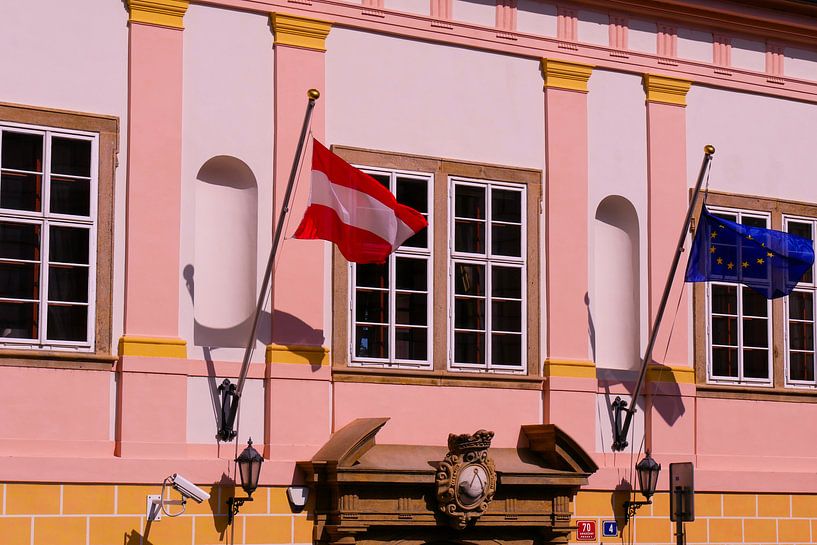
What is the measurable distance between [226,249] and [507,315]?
2942mm

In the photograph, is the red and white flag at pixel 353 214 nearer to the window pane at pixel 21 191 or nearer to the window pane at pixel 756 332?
the window pane at pixel 21 191

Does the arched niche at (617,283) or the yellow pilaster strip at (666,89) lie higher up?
the yellow pilaster strip at (666,89)

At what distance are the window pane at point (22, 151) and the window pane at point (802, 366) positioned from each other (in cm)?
845

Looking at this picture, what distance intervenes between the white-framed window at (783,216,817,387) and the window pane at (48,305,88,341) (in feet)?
25.4

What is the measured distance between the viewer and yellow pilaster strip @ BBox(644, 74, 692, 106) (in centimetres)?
1755

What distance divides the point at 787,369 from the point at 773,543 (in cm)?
187

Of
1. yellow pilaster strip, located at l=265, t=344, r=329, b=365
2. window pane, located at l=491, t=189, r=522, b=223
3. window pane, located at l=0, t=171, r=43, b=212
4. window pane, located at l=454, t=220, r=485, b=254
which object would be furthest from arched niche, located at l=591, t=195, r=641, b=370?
window pane, located at l=0, t=171, r=43, b=212

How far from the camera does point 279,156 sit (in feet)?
50.5

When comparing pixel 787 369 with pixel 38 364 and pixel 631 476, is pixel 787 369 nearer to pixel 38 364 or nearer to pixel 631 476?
pixel 631 476

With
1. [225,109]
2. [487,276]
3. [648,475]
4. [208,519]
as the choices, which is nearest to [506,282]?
[487,276]

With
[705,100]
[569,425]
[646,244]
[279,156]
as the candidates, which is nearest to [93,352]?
[279,156]

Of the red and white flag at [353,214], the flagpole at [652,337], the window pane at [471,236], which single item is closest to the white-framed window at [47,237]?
the red and white flag at [353,214]

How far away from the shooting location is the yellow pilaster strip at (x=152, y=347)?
47.4 feet

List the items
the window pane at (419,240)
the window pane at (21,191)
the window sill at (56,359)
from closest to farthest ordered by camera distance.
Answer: the window sill at (56,359) → the window pane at (21,191) → the window pane at (419,240)
